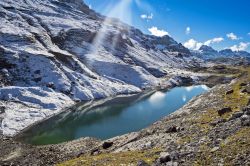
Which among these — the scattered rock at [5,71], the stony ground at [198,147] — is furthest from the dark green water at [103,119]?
the stony ground at [198,147]

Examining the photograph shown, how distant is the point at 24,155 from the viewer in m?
61.2

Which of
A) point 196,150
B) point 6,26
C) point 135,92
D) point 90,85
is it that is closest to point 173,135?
point 196,150

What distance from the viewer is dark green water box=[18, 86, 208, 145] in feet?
263

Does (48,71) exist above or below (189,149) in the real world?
below

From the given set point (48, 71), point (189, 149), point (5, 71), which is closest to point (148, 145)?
point (189, 149)

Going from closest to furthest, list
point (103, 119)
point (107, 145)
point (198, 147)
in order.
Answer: point (198, 147) → point (107, 145) → point (103, 119)

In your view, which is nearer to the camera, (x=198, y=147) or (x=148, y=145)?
(x=198, y=147)

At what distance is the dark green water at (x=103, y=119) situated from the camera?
80.2 metres

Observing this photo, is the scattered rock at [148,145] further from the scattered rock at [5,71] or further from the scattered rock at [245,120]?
the scattered rock at [5,71]

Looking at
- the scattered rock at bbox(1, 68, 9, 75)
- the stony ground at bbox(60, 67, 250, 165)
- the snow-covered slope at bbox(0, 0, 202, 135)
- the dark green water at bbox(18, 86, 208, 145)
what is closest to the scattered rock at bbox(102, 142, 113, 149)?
the stony ground at bbox(60, 67, 250, 165)

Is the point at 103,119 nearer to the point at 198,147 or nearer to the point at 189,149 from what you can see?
the point at 189,149

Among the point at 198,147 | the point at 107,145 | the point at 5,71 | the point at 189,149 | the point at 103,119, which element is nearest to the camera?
the point at 198,147

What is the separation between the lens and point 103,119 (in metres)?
98.8

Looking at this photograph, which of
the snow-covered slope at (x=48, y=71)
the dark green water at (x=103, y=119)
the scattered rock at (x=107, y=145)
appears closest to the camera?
the scattered rock at (x=107, y=145)
